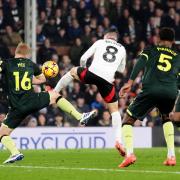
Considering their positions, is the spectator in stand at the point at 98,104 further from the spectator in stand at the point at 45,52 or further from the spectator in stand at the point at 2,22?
the spectator in stand at the point at 2,22

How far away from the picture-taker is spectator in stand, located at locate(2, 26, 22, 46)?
940 inches

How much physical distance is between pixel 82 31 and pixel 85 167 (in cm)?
1272

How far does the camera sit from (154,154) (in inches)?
624

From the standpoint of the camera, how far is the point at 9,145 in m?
13.4

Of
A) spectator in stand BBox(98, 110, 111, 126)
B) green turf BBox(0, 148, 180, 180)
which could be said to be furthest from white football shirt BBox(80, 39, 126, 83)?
spectator in stand BBox(98, 110, 111, 126)

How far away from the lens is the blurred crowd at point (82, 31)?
74.3ft

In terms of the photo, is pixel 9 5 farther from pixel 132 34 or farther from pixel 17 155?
Result: pixel 17 155

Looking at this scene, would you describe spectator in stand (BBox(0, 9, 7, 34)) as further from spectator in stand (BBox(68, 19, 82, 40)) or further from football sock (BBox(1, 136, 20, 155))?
football sock (BBox(1, 136, 20, 155))

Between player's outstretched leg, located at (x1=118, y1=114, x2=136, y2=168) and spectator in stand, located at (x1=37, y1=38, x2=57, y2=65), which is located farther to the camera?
spectator in stand, located at (x1=37, y1=38, x2=57, y2=65)

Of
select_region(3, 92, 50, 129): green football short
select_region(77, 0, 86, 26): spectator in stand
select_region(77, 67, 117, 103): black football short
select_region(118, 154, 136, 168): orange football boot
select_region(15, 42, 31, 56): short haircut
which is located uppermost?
select_region(77, 0, 86, 26): spectator in stand

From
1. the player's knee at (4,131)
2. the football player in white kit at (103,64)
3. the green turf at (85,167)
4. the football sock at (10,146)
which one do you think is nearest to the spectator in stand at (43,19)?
the green turf at (85,167)

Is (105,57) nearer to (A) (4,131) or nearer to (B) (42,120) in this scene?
(A) (4,131)

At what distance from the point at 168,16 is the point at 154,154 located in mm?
10843

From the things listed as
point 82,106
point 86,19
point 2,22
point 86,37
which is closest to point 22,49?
point 82,106
